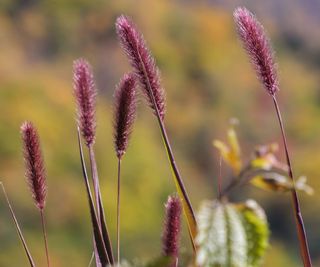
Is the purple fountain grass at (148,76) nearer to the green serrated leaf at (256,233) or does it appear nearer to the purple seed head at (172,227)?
the purple seed head at (172,227)

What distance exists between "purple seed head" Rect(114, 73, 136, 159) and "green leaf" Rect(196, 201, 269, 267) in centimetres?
48

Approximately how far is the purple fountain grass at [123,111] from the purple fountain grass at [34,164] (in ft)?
0.36

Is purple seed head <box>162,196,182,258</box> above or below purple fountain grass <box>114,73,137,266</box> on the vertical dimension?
below

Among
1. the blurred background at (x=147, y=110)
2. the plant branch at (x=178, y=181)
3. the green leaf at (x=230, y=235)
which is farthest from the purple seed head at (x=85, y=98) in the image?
the blurred background at (x=147, y=110)

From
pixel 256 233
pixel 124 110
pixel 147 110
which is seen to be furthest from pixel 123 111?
pixel 147 110

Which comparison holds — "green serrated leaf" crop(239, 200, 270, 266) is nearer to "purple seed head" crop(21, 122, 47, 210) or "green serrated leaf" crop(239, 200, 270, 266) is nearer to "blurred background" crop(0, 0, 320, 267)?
"purple seed head" crop(21, 122, 47, 210)

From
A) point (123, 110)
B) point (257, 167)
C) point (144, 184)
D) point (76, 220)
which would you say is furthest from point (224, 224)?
point (144, 184)

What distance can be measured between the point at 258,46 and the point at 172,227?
0.88 feet

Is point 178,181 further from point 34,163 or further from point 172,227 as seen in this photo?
point 34,163

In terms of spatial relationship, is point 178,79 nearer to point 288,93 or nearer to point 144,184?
point 288,93

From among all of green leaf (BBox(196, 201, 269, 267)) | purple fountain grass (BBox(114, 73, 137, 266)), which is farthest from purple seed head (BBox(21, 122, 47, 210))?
green leaf (BBox(196, 201, 269, 267))

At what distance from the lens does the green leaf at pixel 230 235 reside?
0.85 meters

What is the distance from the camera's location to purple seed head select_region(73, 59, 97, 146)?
1.37 m

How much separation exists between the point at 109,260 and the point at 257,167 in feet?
1.77
